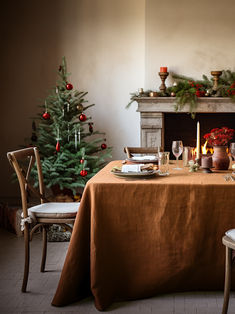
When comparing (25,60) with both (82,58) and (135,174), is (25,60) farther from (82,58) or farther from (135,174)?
(135,174)

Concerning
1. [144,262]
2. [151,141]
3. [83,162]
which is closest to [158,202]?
[144,262]

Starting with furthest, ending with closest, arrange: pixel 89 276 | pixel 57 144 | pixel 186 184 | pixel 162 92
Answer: pixel 162 92
pixel 57 144
pixel 89 276
pixel 186 184

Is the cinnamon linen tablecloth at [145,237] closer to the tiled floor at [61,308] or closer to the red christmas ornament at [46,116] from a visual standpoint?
the tiled floor at [61,308]

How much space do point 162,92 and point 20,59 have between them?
1727mm

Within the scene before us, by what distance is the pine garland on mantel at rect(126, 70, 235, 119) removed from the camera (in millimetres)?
4574

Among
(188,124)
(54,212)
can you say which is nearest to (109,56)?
(188,124)

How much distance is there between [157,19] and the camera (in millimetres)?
4723

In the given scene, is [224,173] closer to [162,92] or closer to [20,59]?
[162,92]

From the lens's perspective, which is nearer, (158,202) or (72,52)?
(158,202)

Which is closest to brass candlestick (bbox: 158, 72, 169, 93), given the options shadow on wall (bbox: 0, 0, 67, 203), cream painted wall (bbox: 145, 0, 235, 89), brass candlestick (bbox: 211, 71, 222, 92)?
cream painted wall (bbox: 145, 0, 235, 89)

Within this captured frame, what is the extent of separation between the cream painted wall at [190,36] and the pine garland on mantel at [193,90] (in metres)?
0.09

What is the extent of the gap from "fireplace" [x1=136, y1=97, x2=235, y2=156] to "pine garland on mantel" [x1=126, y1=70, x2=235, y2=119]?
56 millimetres

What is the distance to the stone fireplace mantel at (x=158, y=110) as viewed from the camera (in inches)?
182

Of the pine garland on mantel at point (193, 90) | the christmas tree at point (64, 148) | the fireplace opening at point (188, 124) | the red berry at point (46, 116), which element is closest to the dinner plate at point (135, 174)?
the christmas tree at point (64, 148)
